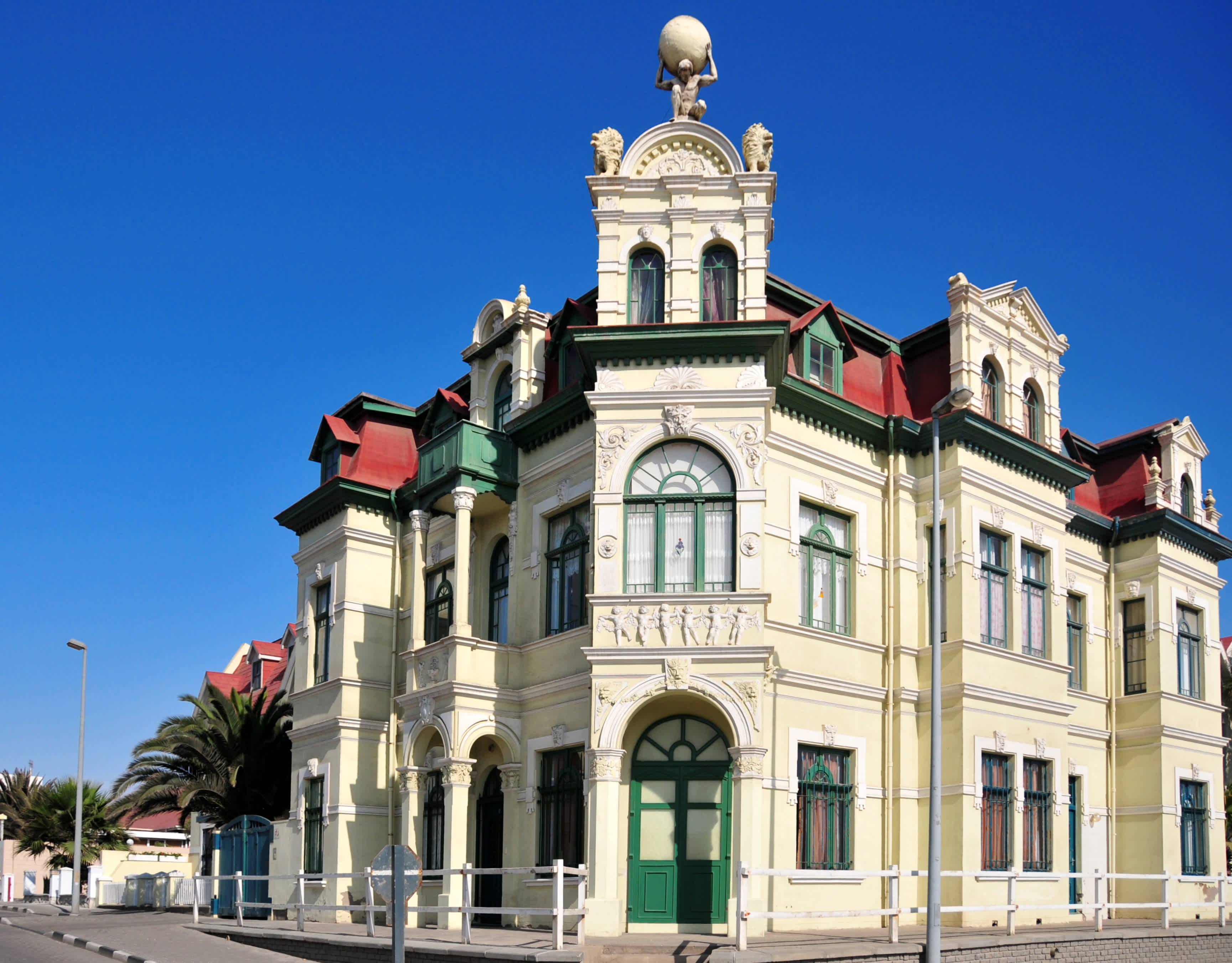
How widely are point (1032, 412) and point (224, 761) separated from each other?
869 inches

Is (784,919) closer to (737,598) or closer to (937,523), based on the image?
(737,598)

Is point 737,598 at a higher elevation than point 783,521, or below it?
below

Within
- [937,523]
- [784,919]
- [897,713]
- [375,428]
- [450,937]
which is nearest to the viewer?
[937,523]

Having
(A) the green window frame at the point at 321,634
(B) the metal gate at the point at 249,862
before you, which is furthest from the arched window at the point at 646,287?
(B) the metal gate at the point at 249,862

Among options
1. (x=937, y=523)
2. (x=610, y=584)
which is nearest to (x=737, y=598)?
(x=610, y=584)

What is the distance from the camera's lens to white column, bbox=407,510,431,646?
26797 mm

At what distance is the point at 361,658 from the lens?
94.6 ft

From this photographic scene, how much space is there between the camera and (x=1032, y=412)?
27.5m

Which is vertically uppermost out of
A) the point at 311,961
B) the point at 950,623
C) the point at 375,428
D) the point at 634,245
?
the point at 634,245

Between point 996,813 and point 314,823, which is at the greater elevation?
point 996,813

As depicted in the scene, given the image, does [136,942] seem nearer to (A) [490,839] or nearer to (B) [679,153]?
(A) [490,839]

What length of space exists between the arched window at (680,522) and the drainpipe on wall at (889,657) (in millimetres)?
4454

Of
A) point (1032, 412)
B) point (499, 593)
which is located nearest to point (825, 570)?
point (1032, 412)

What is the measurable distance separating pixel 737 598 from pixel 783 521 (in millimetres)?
2861
